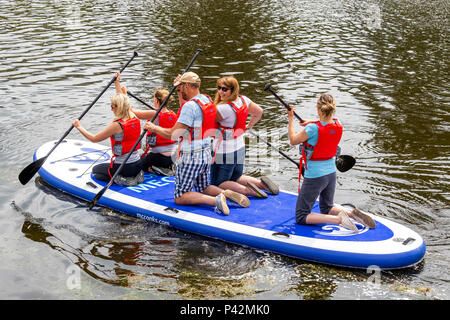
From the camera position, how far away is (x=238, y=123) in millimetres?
6699

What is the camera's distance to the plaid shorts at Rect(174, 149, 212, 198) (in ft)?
21.8

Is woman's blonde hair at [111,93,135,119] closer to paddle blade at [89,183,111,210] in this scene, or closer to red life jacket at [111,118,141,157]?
red life jacket at [111,118,141,157]

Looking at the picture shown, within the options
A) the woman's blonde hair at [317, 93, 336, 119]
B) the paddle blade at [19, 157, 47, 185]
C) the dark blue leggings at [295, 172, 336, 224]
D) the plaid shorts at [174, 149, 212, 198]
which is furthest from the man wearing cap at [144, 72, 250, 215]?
the paddle blade at [19, 157, 47, 185]

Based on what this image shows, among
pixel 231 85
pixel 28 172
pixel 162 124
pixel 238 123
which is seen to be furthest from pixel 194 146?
pixel 28 172

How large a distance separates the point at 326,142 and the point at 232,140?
Answer: 55.2 inches

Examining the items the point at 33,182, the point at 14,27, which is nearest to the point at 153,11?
the point at 14,27

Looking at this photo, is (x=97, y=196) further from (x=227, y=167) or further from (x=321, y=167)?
(x=321, y=167)

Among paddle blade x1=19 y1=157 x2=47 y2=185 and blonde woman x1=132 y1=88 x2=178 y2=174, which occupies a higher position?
blonde woman x1=132 y1=88 x2=178 y2=174

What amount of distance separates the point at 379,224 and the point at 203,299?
2.42 meters

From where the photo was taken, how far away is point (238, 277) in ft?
19.4

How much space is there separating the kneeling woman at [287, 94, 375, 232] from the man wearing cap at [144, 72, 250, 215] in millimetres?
1004
